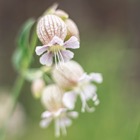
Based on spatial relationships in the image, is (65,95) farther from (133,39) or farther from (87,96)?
(133,39)

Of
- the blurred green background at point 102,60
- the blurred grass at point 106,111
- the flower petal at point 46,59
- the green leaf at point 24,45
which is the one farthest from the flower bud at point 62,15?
the blurred grass at point 106,111

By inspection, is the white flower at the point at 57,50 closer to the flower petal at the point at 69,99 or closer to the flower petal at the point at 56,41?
the flower petal at the point at 56,41

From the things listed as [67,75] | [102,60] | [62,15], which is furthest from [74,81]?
[102,60]

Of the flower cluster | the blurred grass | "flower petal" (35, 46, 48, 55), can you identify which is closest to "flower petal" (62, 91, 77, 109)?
the flower cluster

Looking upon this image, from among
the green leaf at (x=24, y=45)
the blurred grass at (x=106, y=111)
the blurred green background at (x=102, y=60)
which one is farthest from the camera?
the blurred green background at (x=102, y=60)

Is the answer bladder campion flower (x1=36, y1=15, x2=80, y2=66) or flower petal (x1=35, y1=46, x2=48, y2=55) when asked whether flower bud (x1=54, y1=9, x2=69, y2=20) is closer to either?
bladder campion flower (x1=36, y1=15, x2=80, y2=66)

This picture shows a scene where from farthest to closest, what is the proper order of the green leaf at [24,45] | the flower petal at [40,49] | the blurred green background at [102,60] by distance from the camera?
the blurred green background at [102,60], the green leaf at [24,45], the flower petal at [40,49]

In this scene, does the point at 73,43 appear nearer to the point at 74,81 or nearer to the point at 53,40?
the point at 53,40
